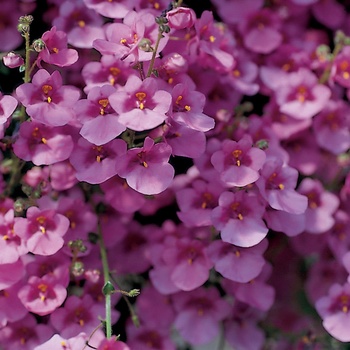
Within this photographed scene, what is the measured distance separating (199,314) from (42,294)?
0.23 m

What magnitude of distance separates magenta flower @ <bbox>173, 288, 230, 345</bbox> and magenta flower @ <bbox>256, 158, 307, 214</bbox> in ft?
0.62

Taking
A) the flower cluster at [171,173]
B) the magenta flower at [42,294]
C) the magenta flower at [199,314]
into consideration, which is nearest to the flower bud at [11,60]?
the flower cluster at [171,173]

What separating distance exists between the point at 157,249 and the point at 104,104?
0.83 ft

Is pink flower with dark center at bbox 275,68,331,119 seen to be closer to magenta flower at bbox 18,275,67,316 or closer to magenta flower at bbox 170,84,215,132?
Answer: magenta flower at bbox 170,84,215,132

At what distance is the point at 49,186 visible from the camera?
97 centimetres

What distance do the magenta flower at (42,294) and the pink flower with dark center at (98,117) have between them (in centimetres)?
20

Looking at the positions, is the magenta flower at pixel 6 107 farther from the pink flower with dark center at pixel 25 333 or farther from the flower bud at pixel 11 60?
the pink flower with dark center at pixel 25 333

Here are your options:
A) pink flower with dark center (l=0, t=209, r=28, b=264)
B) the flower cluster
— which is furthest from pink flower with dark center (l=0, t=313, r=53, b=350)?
pink flower with dark center (l=0, t=209, r=28, b=264)

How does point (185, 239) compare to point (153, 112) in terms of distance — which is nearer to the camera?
point (153, 112)

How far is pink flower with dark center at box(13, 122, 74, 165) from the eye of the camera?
89cm

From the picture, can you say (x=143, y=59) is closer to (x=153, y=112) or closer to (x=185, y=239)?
(x=153, y=112)

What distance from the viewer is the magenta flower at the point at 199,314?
1.03 m

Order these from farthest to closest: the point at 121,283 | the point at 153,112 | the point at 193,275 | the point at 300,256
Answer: the point at 300,256, the point at 121,283, the point at 193,275, the point at 153,112

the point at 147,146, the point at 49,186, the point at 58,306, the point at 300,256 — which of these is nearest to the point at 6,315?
the point at 58,306
